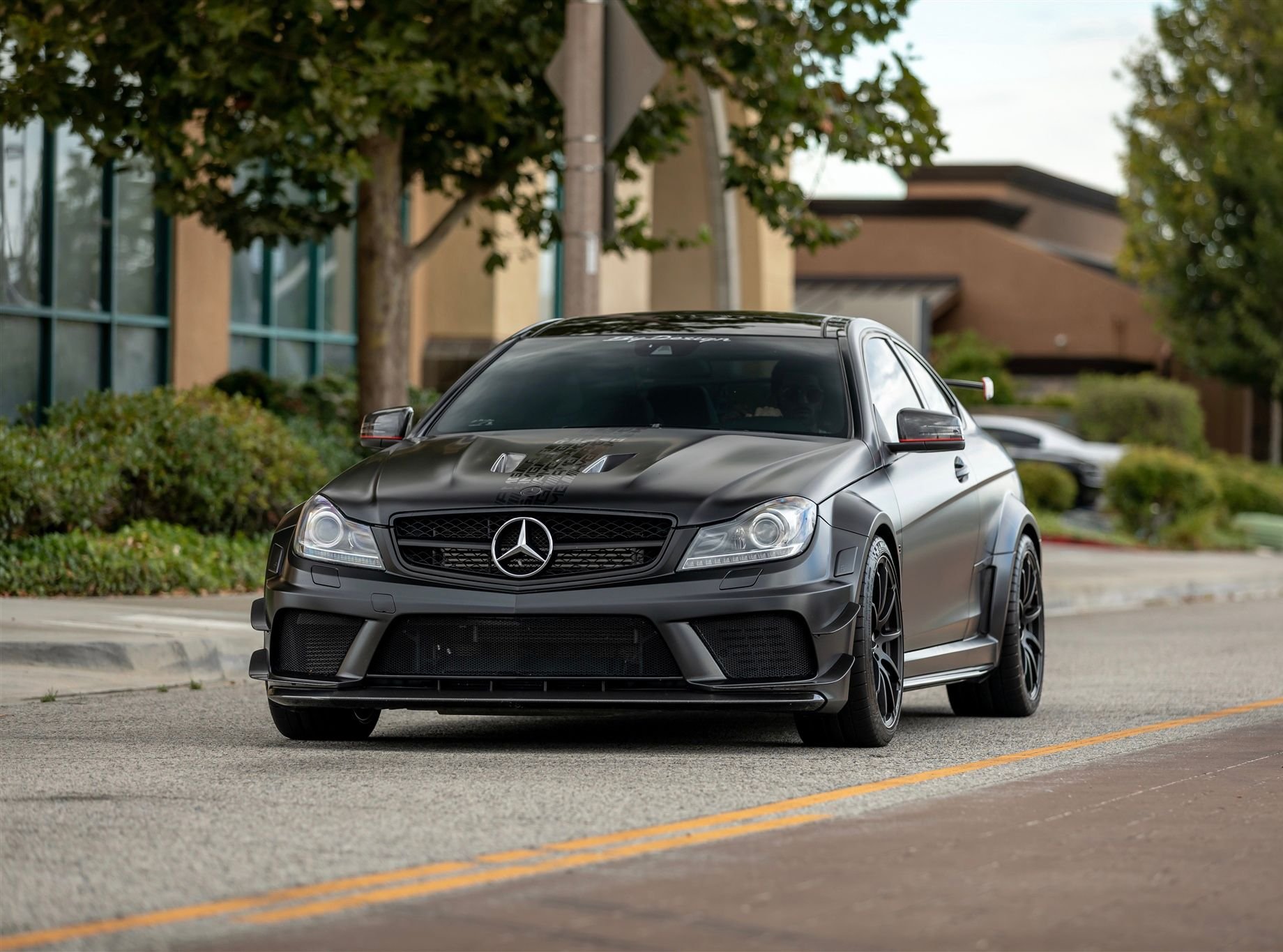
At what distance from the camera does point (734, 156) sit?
20.2m

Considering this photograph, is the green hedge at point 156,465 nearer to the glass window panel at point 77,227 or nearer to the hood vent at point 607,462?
the glass window panel at point 77,227

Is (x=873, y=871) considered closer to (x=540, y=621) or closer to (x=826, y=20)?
(x=540, y=621)

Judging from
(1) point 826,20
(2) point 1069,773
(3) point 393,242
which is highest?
(1) point 826,20

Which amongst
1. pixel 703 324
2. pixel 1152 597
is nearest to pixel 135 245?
pixel 1152 597

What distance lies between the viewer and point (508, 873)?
5.77 m

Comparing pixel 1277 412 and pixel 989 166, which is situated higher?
pixel 989 166

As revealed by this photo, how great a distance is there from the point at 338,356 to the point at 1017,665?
16.8 m

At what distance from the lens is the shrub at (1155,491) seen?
31641 millimetres

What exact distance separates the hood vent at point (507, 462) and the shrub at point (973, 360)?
4665cm

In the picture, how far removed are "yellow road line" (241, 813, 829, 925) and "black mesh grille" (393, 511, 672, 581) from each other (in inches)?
58.3

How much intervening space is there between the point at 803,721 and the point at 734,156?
12388 mm

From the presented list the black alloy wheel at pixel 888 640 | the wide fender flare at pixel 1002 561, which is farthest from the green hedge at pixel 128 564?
the black alloy wheel at pixel 888 640

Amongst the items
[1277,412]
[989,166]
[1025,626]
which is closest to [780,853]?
[1025,626]

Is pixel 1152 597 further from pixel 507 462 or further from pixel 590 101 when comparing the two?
pixel 507 462
